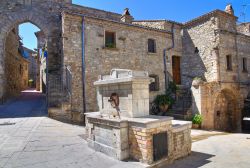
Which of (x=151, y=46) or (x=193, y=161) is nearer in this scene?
(x=193, y=161)

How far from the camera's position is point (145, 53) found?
14.0 metres

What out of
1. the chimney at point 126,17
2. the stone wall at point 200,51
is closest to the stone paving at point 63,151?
the stone wall at point 200,51

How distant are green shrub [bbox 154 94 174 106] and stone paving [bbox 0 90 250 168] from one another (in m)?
5.88

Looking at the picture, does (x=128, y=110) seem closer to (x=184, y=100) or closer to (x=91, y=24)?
(x=91, y=24)

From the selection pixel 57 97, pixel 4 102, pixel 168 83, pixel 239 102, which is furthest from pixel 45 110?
pixel 239 102

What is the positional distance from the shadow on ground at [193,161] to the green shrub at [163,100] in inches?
291

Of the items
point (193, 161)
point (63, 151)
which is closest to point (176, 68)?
point (193, 161)

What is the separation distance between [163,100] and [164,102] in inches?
7.0

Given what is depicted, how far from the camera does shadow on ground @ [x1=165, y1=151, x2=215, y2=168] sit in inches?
200

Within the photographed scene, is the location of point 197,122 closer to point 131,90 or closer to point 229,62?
point 229,62

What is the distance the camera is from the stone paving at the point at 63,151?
181 inches

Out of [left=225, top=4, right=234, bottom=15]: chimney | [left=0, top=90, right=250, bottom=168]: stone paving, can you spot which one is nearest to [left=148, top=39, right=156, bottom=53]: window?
[left=225, top=4, right=234, bottom=15]: chimney

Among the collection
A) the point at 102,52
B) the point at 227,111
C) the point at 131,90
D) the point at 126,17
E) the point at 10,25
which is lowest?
the point at 227,111

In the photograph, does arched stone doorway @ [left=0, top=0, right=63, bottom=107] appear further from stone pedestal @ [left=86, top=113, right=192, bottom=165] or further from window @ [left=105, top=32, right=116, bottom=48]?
stone pedestal @ [left=86, top=113, right=192, bottom=165]
